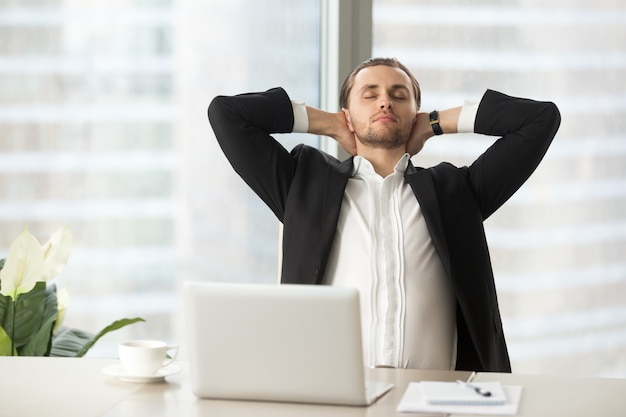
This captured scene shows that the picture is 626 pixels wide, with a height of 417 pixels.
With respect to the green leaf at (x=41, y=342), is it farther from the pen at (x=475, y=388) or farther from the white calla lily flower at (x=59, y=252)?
the pen at (x=475, y=388)

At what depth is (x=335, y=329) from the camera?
170 centimetres

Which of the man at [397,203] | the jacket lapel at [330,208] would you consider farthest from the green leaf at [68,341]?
the jacket lapel at [330,208]

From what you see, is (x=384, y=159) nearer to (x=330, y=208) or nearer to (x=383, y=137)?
(x=383, y=137)

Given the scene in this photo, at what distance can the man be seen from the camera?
2648 millimetres

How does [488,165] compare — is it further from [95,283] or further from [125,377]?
[95,283]

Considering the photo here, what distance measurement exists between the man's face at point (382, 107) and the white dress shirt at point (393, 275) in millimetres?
104

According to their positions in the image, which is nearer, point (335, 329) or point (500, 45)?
point (335, 329)

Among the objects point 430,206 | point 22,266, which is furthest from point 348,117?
point 22,266

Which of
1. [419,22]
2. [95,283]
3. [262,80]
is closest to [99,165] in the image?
[95,283]

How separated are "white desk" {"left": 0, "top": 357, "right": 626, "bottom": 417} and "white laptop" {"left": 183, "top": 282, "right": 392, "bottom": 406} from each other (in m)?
0.03

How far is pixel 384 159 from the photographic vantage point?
287 centimetres

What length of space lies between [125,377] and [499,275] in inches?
91.8

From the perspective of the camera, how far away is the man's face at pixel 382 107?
2832mm

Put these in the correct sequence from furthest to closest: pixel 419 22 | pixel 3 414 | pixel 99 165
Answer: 1. pixel 419 22
2. pixel 99 165
3. pixel 3 414
